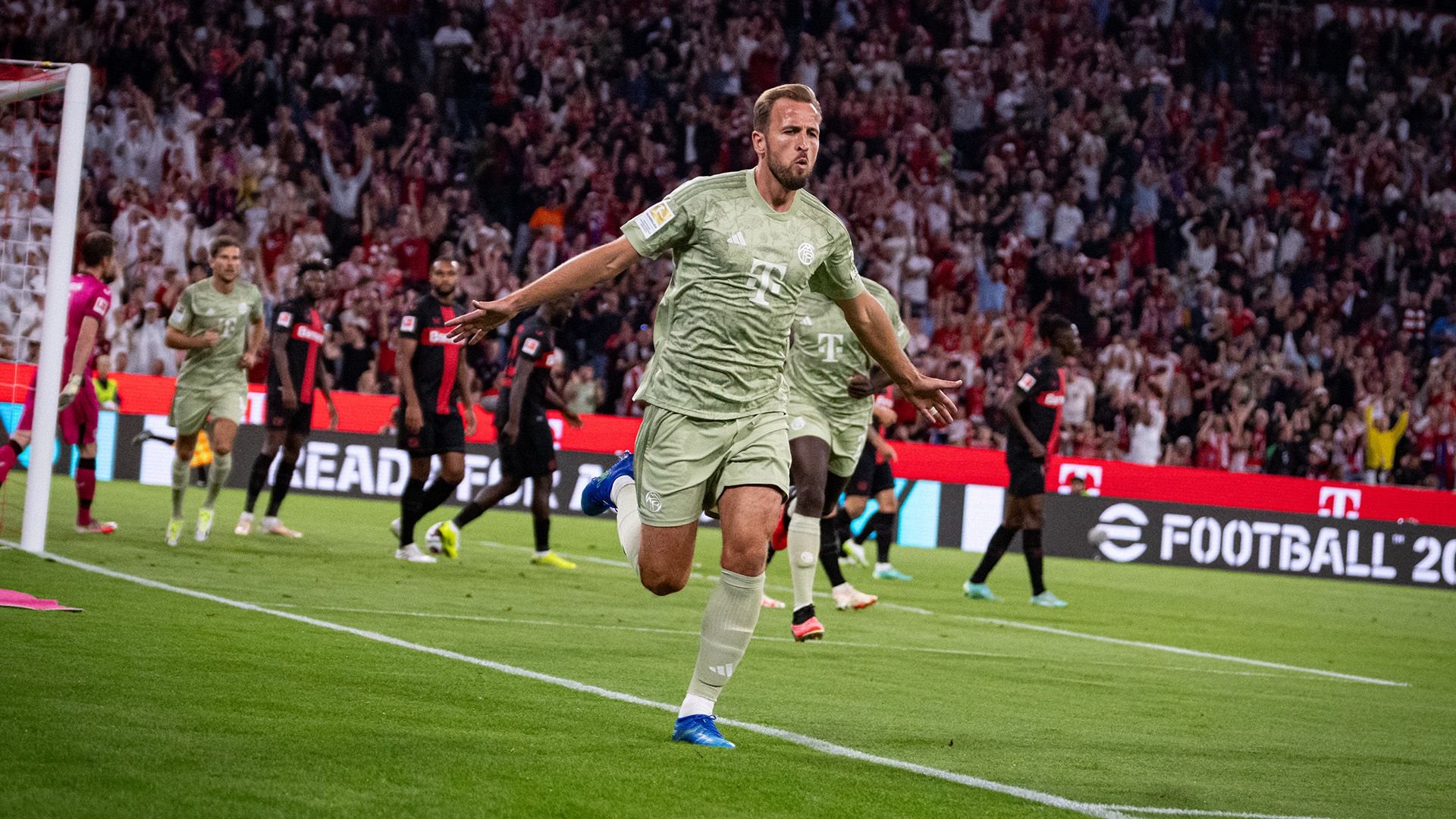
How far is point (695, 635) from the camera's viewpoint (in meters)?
9.05

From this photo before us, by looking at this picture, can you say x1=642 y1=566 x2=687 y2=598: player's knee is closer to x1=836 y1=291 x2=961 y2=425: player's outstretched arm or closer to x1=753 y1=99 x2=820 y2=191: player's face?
x1=836 y1=291 x2=961 y2=425: player's outstretched arm

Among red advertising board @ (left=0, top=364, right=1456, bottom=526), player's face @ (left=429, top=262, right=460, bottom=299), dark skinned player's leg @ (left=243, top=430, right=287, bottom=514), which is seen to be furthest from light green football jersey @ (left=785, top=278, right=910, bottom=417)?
red advertising board @ (left=0, top=364, right=1456, bottom=526)

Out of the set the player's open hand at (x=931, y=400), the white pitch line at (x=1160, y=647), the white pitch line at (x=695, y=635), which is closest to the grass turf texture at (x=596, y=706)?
the white pitch line at (x=695, y=635)

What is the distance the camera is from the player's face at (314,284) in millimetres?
13367

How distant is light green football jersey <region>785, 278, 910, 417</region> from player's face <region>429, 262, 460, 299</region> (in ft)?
11.0

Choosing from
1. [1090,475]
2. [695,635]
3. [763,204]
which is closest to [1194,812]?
[763,204]

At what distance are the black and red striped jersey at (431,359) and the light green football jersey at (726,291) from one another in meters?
6.97

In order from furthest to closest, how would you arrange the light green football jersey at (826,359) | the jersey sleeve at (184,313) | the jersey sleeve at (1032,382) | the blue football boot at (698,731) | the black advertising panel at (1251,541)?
the black advertising panel at (1251,541)
the jersey sleeve at (1032,382)
the jersey sleeve at (184,313)
the light green football jersey at (826,359)
the blue football boot at (698,731)

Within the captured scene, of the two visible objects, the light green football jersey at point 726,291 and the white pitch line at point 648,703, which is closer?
the white pitch line at point 648,703

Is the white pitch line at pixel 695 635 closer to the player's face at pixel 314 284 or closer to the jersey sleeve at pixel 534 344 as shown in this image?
the jersey sleeve at pixel 534 344

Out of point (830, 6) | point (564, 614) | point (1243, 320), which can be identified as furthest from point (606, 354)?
point (564, 614)

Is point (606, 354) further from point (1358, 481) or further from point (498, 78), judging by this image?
point (1358, 481)

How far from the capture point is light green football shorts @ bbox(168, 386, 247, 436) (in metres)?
12.3

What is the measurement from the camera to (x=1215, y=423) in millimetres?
23656
